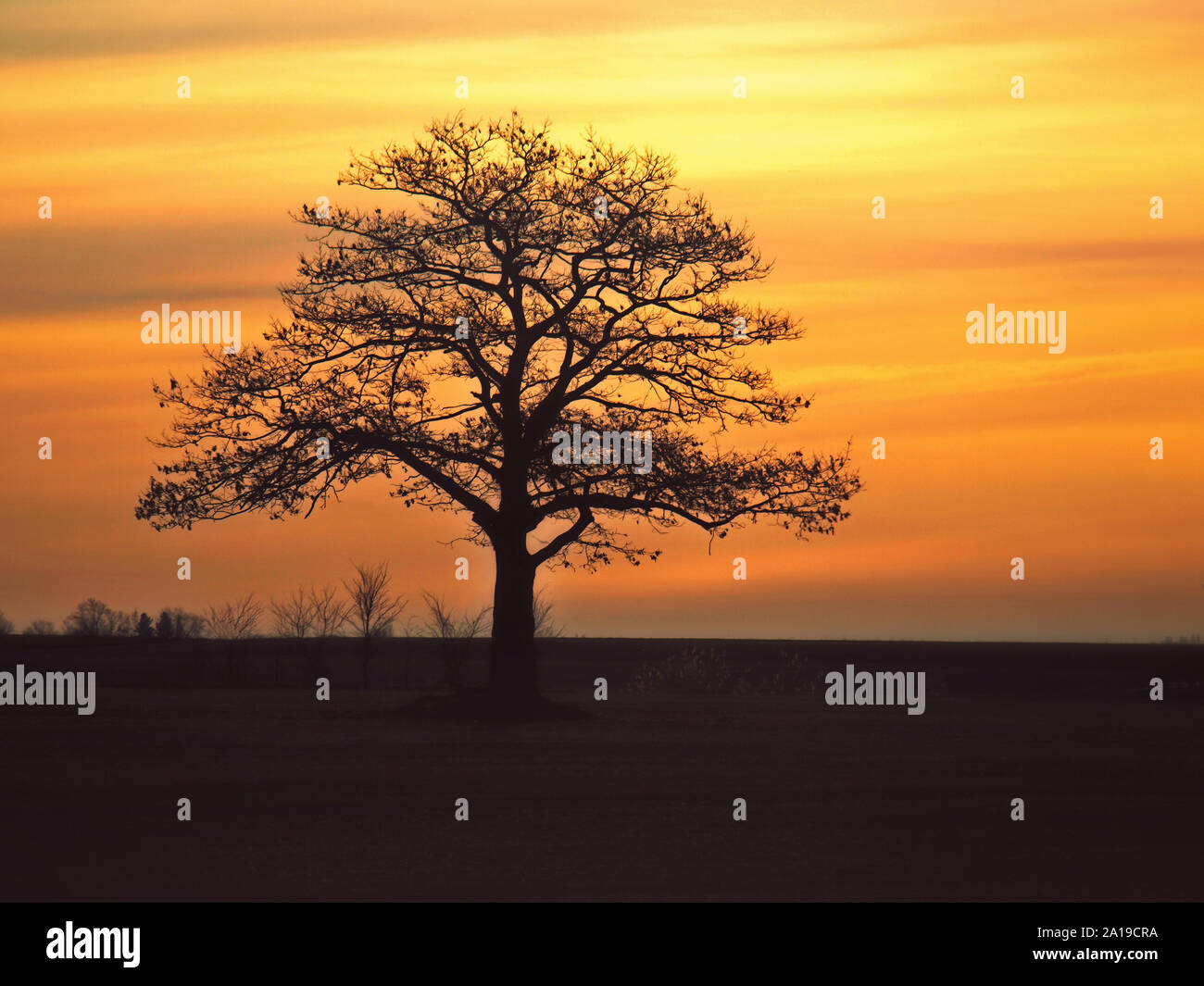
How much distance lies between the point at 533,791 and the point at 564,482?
41.7 feet

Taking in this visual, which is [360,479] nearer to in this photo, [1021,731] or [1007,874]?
[1021,731]

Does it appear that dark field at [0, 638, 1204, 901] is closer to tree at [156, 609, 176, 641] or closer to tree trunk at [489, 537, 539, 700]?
tree trunk at [489, 537, 539, 700]

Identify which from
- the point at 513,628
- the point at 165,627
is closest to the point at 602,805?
the point at 513,628

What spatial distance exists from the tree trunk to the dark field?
5.63 feet

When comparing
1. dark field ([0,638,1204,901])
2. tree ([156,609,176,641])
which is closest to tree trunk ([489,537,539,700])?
dark field ([0,638,1204,901])

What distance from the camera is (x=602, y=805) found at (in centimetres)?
1727

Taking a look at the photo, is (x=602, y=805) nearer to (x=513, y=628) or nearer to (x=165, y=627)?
(x=513, y=628)

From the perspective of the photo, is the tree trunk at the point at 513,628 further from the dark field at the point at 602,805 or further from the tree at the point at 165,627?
the tree at the point at 165,627

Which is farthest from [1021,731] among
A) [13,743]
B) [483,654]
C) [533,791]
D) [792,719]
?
[483,654]

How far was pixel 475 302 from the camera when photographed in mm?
30641

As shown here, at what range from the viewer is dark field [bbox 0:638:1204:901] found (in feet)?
41.6

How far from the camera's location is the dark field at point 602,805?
41.6 ft

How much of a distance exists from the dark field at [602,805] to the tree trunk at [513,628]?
1.72m

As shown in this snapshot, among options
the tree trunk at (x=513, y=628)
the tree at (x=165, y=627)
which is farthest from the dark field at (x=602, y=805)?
the tree at (x=165, y=627)
